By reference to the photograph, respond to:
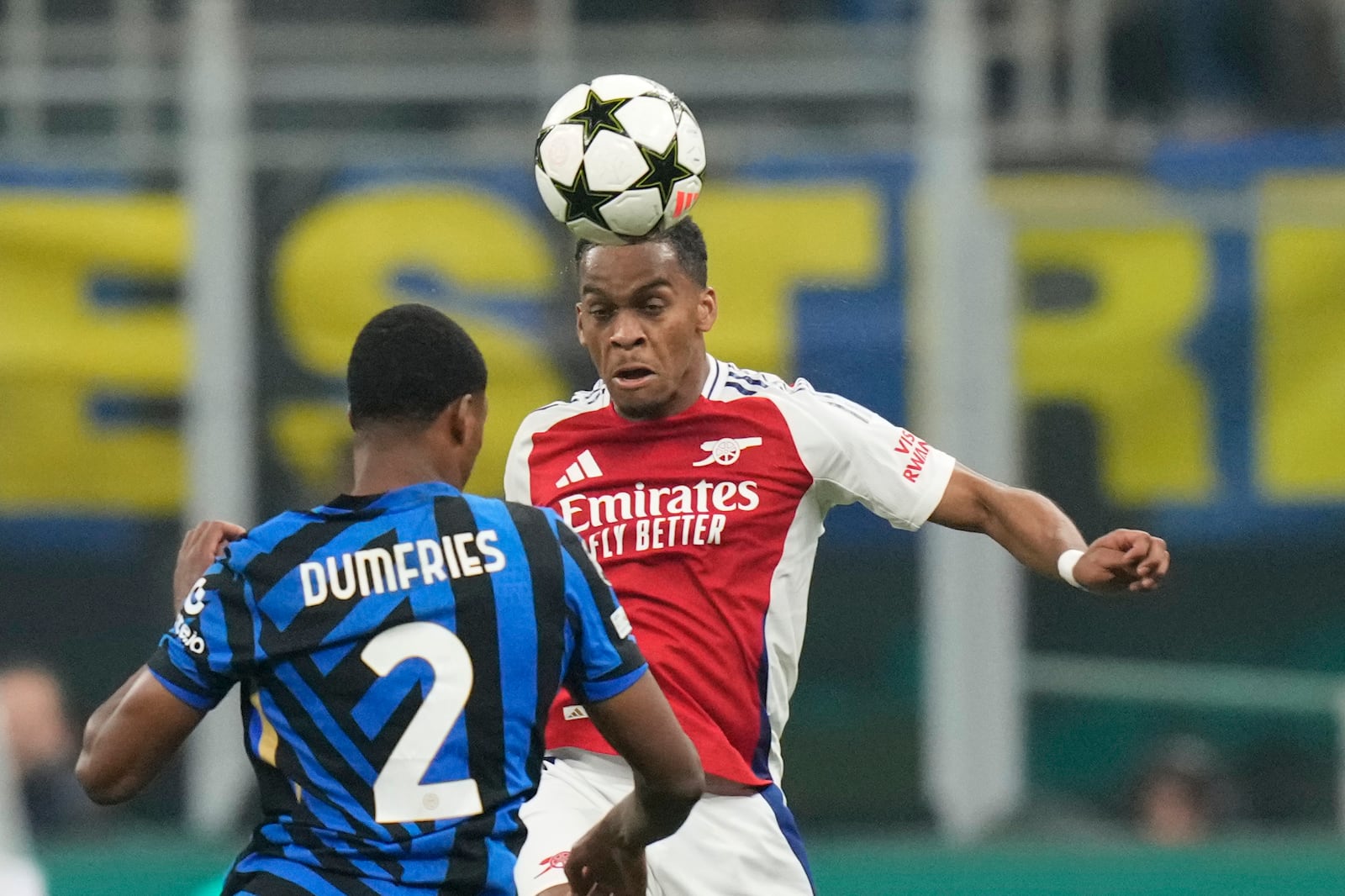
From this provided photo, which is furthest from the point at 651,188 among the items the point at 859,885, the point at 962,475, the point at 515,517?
Result: the point at 859,885

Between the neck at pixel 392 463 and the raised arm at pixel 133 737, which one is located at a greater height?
the neck at pixel 392 463

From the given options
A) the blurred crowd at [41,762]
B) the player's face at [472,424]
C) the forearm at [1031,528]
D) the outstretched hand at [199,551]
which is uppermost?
the player's face at [472,424]

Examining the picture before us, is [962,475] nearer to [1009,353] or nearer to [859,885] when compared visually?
[859,885]

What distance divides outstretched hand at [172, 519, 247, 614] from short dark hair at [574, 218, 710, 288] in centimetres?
130

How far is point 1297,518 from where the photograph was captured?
934 centimetres

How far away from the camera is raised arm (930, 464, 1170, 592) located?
165 inches

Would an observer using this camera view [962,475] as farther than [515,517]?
Yes

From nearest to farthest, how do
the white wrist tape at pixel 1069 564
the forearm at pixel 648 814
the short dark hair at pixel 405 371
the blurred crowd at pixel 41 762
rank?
the short dark hair at pixel 405 371 → the forearm at pixel 648 814 → the white wrist tape at pixel 1069 564 → the blurred crowd at pixel 41 762

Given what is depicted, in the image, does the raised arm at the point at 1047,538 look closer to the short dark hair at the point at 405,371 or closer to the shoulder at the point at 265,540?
the short dark hair at the point at 405,371

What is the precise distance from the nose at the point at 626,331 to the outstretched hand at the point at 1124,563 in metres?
1.09

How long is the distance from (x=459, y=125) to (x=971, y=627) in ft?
10.7

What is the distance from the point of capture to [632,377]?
4.68 meters

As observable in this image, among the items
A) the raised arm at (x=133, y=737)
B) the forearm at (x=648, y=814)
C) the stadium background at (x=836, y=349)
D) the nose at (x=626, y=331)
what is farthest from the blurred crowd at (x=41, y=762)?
the raised arm at (x=133, y=737)

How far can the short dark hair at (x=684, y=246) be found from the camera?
15.6 ft
